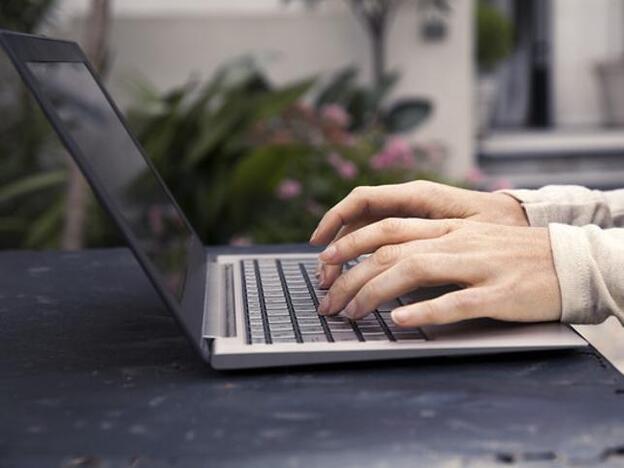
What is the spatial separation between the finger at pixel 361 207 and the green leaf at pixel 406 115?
10.1 feet

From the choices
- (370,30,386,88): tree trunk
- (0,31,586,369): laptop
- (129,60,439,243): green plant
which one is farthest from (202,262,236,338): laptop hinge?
(370,30,386,88): tree trunk

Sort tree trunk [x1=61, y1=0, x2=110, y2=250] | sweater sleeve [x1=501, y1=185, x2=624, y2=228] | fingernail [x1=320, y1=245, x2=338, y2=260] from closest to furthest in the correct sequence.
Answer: fingernail [x1=320, y1=245, x2=338, y2=260], sweater sleeve [x1=501, y1=185, x2=624, y2=228], tree trunk [x1=61, y1=0, x2=110, y2=250]

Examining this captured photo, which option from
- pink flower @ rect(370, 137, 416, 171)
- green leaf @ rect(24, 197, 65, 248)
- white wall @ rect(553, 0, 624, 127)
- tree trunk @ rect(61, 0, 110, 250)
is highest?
tree trunk @ rect(61, 0, 110, 250)

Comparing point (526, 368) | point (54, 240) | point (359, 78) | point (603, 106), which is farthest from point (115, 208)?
point (603, 106)

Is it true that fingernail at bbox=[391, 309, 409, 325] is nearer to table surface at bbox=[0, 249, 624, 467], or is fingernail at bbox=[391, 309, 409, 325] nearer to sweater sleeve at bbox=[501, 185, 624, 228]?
table surface at bbox=[0, 249, 624, 467]

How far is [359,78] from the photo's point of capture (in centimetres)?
413

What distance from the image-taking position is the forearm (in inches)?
22.5

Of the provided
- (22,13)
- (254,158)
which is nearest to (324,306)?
(254,158)

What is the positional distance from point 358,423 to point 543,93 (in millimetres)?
8283

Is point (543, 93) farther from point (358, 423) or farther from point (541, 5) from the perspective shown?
point (358, 423)

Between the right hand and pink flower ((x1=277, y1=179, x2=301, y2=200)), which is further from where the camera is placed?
pink flower ((x1=277, y1=179, x2=301, y2=200))

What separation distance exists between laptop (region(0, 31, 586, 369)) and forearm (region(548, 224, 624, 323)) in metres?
0.02

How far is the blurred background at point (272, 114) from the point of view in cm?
263

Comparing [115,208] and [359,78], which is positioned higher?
[115,208]
